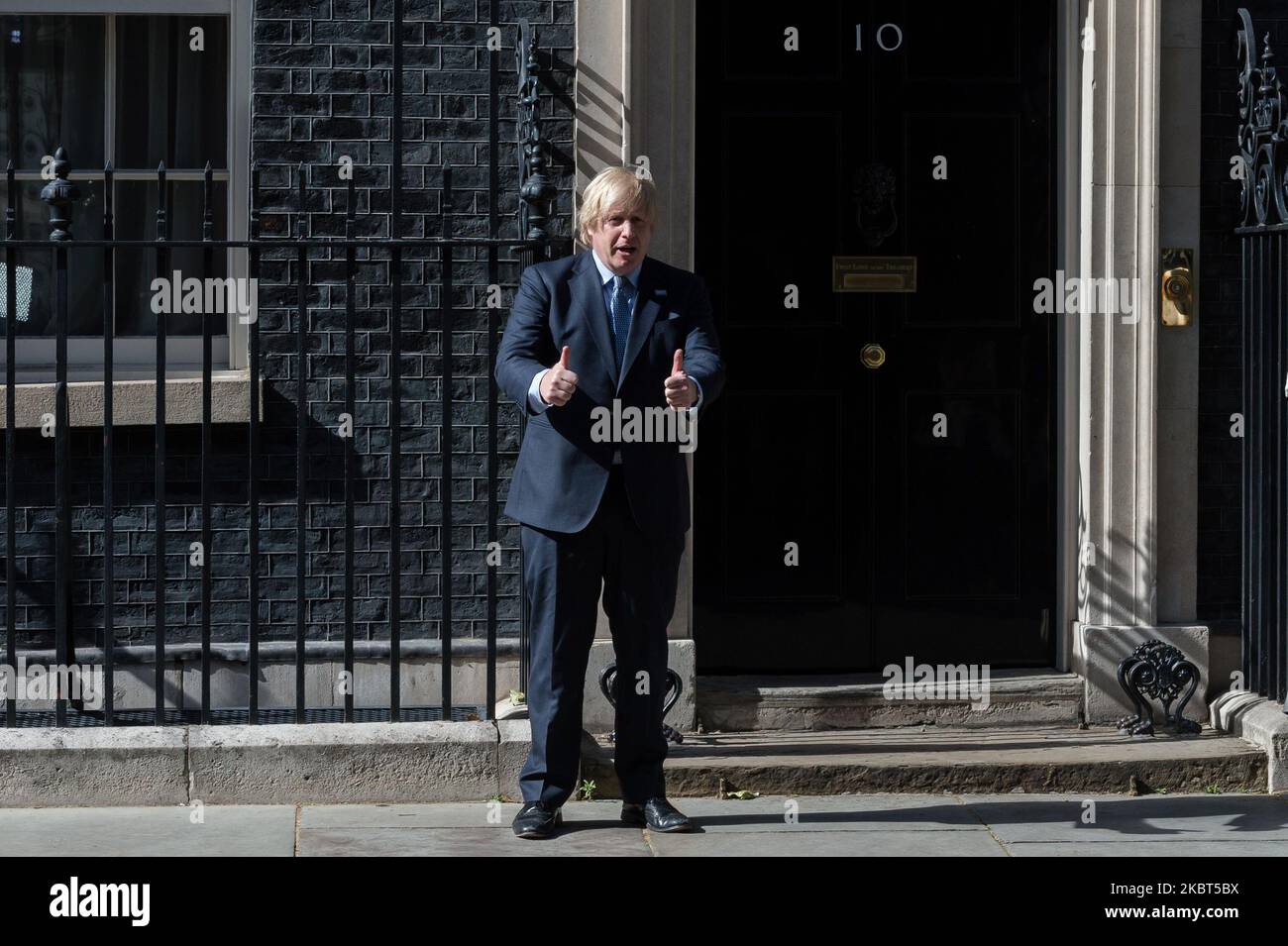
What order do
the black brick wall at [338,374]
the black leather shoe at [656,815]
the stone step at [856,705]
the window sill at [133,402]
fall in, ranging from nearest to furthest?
the black leather shoe at [656,815] < the window sill at [133,402] < the black brick wall at [338,374] < the stone step at [856,705]

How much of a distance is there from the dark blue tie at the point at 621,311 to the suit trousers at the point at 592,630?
411 millimetres

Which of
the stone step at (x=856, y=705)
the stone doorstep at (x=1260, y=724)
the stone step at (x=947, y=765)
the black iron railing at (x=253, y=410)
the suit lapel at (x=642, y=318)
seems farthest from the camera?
the stone step at (x=856, y=705)

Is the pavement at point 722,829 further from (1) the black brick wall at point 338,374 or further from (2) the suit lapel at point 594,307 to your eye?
(2) the suit lapel at point 594,307

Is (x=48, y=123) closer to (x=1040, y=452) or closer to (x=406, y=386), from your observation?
(x=406, y=386)

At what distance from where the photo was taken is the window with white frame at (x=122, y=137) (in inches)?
273

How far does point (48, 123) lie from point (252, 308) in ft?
5.21

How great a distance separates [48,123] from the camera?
6980 mm

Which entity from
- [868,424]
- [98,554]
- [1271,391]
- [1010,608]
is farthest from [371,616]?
[1271,391]

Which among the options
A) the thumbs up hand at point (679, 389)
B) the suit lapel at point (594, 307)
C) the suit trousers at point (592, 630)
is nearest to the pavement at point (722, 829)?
the suit trousers at point (592, 630)

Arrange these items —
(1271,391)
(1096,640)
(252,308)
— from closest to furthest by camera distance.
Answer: (252,308)
(1271,391)
(1096,640)

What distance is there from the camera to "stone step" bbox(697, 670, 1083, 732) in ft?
22.7

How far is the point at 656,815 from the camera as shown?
5668 millimetres
